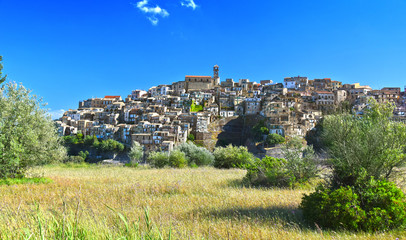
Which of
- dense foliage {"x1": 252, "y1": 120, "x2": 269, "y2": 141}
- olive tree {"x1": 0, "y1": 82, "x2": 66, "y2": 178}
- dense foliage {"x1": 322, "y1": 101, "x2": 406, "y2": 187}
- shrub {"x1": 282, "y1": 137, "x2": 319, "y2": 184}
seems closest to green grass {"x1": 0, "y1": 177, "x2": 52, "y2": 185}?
olive tree {"x1": 0, "y1": 82, "x2": 66, "y2": 178}

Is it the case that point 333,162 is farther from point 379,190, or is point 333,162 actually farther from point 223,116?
point 223,116

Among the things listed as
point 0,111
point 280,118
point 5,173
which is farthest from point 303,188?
point 280,118

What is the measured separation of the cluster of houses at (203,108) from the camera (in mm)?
59781

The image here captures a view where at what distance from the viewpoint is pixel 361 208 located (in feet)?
19.6

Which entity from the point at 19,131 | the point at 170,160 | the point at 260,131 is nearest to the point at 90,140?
the point at 260,131

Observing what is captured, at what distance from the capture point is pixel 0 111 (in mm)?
12102

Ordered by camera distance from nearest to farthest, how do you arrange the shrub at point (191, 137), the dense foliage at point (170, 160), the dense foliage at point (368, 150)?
the dense foliage at point (368, 150) → the dense foliage at point (170, 160) → the shrub at point (191, 137)

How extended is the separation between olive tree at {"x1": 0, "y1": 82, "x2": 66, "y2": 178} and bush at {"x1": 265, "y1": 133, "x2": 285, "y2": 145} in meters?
45.3

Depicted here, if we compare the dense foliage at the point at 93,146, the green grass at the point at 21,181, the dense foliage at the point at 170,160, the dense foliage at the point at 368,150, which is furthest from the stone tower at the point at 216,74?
the dense foliage at the point at 368,150

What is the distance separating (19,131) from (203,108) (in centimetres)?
6700

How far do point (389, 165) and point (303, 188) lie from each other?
184 inches

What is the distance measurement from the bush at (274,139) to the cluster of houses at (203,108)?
3894mm

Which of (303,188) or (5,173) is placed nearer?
(303,188)

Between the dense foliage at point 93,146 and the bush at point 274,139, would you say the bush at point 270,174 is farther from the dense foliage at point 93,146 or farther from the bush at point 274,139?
the dense foliage at point 93,146
